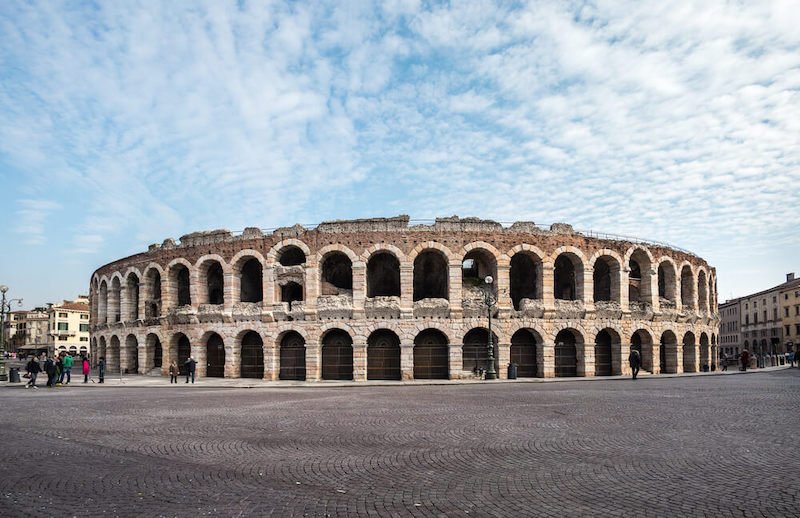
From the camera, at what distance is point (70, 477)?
26.5 feet

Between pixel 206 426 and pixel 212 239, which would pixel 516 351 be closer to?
pixel 212 239

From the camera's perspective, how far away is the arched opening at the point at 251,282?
115 ft

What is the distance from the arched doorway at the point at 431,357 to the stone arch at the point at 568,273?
8.54 m

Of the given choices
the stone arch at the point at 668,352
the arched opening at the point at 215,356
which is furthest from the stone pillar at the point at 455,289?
the stone arch at the point at 668,352

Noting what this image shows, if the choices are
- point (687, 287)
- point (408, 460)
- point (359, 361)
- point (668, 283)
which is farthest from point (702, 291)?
point (408, 460)

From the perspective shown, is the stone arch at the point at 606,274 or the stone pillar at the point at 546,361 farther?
the stone arch at the point at 606,274

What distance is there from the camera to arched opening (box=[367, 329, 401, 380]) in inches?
1223

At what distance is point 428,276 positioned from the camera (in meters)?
35.2

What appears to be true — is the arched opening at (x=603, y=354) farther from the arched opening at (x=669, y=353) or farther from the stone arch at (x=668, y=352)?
the arched opening at (x=669, y=353)

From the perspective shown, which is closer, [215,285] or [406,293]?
[406,293]

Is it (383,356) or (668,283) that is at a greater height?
(668,283)

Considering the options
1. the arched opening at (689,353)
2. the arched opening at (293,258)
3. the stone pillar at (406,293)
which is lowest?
the arched opening at (689,353)

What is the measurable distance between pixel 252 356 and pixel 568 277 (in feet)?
68.9

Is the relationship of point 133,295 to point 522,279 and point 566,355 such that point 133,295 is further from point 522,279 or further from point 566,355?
point 566,355
